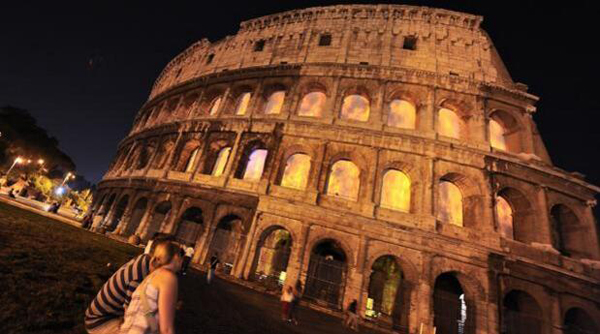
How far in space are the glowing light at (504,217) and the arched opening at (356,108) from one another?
27.4ft

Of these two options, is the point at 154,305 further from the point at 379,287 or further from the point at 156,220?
the point at 156,220

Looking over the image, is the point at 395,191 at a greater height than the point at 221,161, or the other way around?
the point at 221,161

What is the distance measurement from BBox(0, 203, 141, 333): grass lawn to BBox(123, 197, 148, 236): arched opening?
8750 millimetres

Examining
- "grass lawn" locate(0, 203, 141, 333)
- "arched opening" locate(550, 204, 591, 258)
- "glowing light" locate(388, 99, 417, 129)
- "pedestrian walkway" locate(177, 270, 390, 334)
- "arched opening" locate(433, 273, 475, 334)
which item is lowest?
"pedestrian walkway" locate(177, 270, 390, 334)

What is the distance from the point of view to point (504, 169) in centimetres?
1238

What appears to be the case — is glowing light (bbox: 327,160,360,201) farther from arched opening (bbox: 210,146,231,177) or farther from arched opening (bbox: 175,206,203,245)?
arched opening (bbox: 175,206,203,245)

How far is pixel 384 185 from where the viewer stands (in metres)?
12.9

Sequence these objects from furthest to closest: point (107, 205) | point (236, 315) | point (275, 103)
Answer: point (107, 205)
point (275, 103)
point (236, 315)

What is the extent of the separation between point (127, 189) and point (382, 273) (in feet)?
59.5

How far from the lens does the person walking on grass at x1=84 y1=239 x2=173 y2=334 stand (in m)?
2.06

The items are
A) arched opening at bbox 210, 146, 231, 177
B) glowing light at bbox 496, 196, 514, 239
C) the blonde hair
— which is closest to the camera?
the blonde hair

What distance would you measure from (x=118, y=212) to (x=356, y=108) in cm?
1848

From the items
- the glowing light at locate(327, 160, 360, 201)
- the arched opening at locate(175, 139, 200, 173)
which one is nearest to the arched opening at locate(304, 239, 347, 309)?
the glowing light at locate(327, 160, 360, 201)

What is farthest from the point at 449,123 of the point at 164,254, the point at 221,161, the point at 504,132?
the point at 164,254
